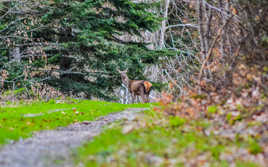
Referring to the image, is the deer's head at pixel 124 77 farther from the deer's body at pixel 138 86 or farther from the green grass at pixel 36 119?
the green grass at pixel 36 119

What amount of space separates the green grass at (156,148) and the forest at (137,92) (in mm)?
18

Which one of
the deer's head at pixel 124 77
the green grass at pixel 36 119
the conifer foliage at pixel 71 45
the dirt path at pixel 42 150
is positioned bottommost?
the green grass at pixel 36 119

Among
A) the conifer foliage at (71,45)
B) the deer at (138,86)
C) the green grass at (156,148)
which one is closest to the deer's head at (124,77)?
the deer at (138,86)

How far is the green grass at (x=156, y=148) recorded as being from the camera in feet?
16.0

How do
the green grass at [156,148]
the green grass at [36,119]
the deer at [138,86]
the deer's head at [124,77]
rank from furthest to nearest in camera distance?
the deer's head at [124,77] → the deer at [138,86] → the green grass at [36,119] → the green grass at [156,148]

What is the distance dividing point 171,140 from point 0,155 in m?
2.96

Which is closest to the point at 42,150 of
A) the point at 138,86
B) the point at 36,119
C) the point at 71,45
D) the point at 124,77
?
the point at 36,119

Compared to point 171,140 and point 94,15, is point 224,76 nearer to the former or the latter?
point 171,140

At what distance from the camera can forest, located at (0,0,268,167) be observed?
5363 mm

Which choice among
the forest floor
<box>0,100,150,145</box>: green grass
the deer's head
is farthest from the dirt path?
the deer's head

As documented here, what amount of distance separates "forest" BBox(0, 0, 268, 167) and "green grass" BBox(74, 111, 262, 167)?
0.06 feet

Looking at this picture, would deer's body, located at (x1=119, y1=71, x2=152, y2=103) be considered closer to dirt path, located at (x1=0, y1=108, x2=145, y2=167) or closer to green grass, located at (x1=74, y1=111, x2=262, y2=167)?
dirt path, located at (x1=0, y1=108, x2=145, y2=167)

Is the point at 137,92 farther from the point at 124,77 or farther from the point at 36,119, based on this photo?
the point at 36,119

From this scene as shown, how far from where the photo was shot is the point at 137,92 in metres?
17.4
